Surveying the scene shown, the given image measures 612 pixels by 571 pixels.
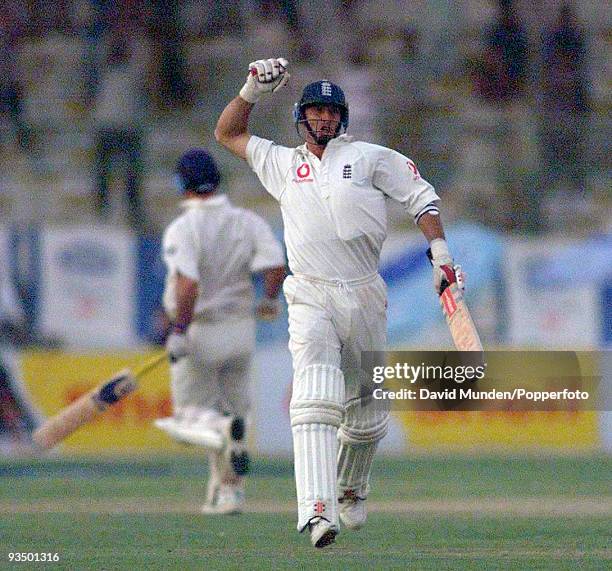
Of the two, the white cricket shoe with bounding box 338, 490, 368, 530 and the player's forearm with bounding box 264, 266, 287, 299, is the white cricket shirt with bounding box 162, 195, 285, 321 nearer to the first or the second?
the player's forearm with bounding box 264, 266, 287, 299

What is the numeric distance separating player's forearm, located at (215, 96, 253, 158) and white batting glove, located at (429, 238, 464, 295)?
933 mm

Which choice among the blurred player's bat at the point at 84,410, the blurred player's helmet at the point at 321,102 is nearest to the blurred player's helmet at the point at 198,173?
the blurred player's bat at the point at 84,410

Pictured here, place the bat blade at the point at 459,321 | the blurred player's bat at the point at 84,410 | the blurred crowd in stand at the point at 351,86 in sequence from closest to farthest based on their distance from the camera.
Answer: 1. the bat blade at the point at 459,321
2. the blurred player's bat at the point at 84,410
3. the blurred crowd in stand at the point at 351,86

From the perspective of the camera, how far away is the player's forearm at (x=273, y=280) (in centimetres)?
867

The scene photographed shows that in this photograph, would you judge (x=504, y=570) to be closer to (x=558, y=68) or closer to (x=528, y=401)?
(x=528, y=401)

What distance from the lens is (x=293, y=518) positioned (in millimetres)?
7750

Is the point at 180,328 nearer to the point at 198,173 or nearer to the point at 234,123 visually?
the point at 198,173

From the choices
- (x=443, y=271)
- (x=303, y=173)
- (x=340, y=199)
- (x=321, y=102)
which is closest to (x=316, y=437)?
(x=443, y=271)

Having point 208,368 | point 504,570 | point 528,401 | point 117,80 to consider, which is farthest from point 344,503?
point 117,80

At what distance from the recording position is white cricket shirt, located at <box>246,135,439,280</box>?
617 centimetres

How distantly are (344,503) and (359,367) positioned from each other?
738 millimetres

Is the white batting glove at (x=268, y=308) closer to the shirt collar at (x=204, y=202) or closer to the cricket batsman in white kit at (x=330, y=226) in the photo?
the shirt collar at (x=204, y=202)

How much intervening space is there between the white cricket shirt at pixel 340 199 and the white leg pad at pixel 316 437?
1.42 feet

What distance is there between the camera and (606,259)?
12.9 meters
